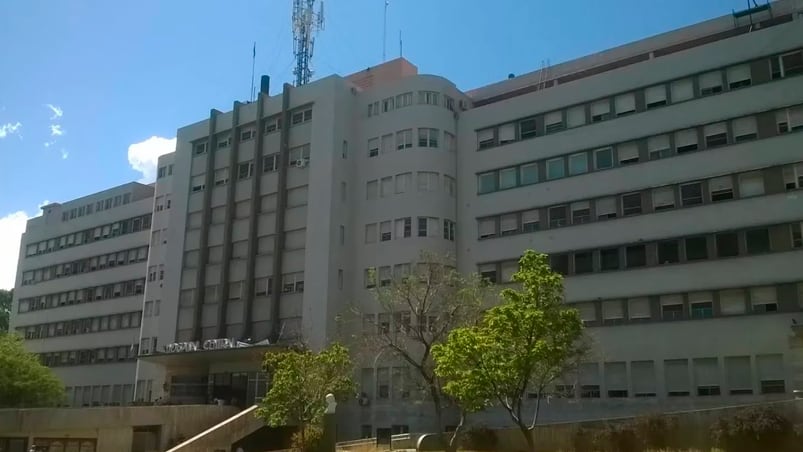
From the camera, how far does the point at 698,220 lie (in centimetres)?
4316

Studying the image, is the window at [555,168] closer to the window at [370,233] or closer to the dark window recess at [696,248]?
the dark window recess at [696,248]

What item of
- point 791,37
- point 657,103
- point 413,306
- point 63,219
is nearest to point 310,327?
point 413,306

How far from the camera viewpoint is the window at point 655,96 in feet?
152

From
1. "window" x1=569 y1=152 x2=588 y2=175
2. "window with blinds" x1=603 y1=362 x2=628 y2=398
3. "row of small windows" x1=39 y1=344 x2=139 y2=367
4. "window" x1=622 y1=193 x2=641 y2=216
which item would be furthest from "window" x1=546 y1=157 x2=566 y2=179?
"row of small windows" x1=39 y1=344 x2=139 y2=367

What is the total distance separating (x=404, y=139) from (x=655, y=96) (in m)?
17.5

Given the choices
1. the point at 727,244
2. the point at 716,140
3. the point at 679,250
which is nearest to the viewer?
the point at 727,244

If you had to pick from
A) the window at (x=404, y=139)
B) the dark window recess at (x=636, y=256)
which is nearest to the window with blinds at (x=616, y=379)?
the dark window recess at (x=636, y=256)

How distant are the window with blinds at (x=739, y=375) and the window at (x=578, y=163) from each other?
47.3 feet

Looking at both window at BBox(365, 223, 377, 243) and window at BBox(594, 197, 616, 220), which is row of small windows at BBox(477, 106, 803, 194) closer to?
window at BBox(594, 197, 616, 220)

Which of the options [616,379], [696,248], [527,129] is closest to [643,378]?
[616,379]

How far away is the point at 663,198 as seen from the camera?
44719 millimetres

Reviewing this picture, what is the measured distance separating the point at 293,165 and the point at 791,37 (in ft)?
112

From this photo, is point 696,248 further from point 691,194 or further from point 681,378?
point 681,378

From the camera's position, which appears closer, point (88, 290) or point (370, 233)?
point (370, 233)
